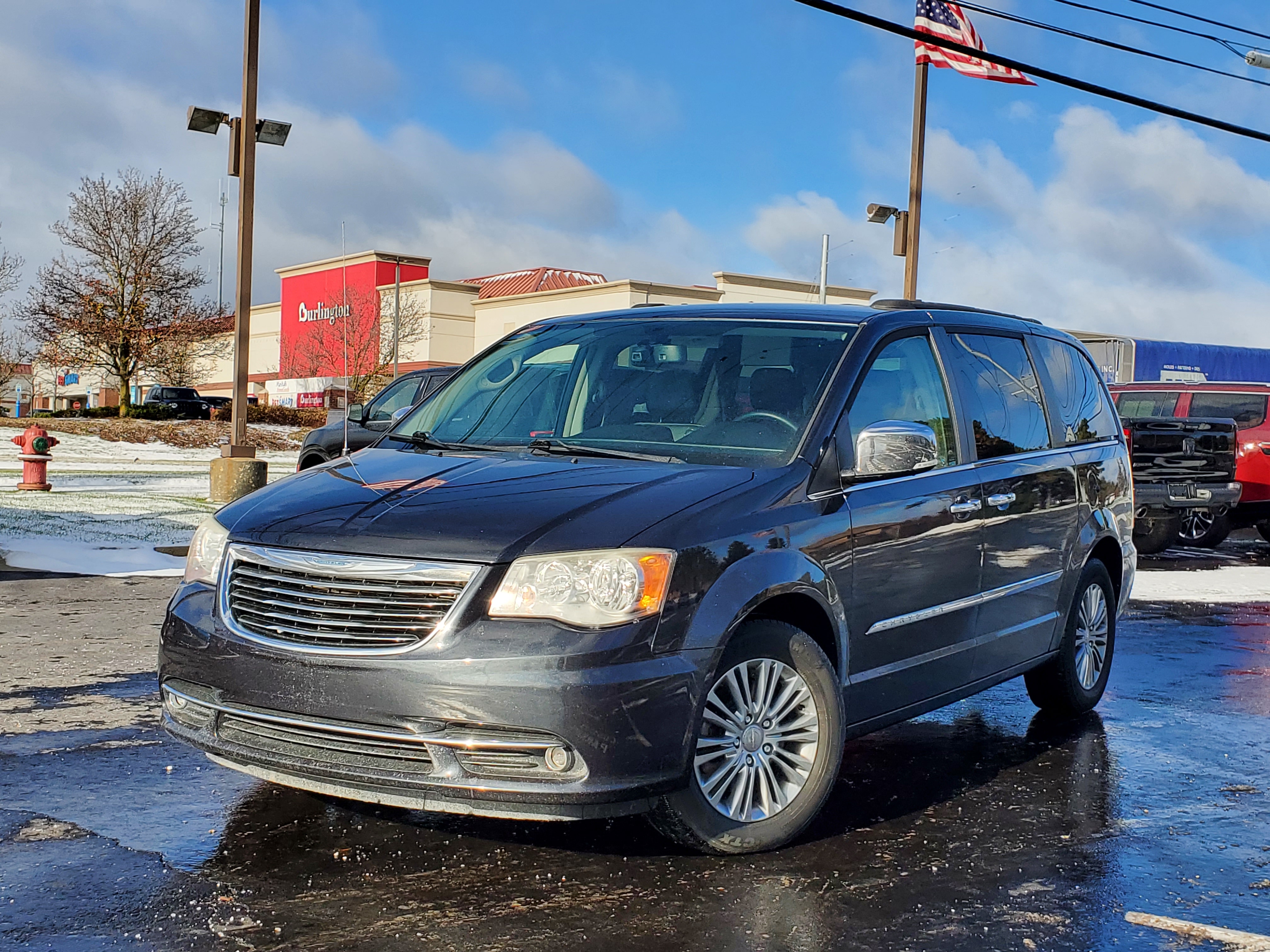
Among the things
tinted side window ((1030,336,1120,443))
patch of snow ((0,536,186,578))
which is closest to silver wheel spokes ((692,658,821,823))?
tinted side window ((1030,336,1120,443))

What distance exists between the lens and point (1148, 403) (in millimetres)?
17906

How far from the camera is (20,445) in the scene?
63.3ft

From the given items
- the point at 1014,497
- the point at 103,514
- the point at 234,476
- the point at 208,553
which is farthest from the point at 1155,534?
the point at 208,553

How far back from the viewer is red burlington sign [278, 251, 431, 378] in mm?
61938

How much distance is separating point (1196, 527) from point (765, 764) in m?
14.1

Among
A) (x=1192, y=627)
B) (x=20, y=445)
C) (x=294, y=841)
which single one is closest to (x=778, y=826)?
(x=294, y=841)

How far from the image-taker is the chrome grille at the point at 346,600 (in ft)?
12.7

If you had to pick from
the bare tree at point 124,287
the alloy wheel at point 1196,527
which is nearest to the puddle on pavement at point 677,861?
the alloy wheel at point 1196,527

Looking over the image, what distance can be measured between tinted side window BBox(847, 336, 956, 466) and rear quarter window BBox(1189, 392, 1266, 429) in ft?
40.5

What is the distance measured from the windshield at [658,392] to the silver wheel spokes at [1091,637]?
7.28 ft

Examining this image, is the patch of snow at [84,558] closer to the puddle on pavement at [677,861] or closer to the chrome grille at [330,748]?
the puddle on pavement at [677,861]

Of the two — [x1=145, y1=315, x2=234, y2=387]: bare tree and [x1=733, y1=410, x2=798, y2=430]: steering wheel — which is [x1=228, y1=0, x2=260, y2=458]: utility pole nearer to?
[x1=733, y1=410, x2=798, y2=430]: steering wheel

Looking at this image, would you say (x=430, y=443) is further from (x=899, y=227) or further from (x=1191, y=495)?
(x=899, y=227)

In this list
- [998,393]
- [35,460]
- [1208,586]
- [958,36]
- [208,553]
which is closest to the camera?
[208,553]
